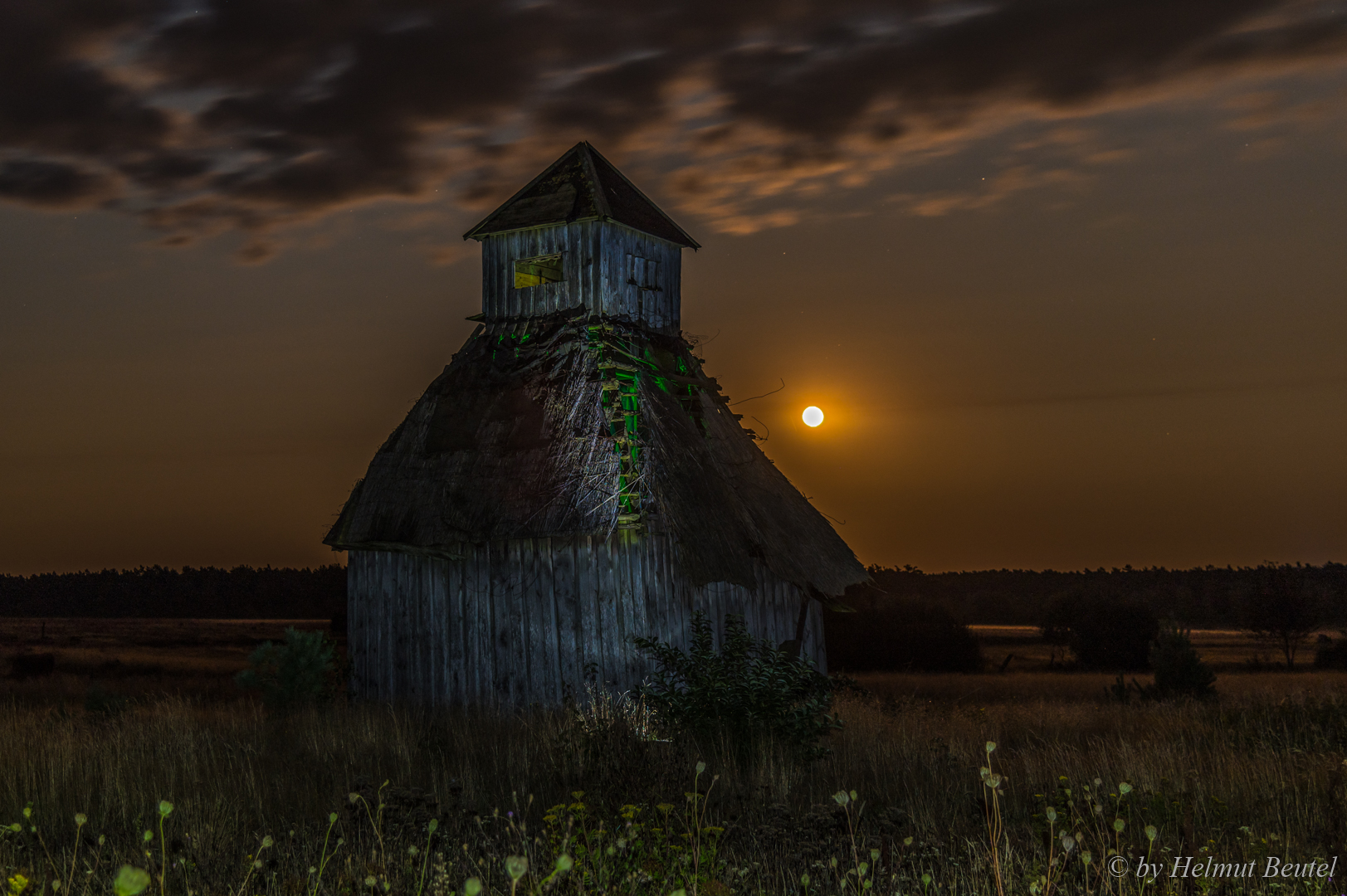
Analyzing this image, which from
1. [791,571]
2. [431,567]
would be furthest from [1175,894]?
[431,567]

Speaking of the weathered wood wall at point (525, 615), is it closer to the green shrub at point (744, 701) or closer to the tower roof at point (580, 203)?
the green shrub at point (744, 701)

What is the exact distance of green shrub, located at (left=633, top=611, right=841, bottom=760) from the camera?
11.4 m

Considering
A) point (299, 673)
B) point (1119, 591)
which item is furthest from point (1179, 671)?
point (1119, 591)

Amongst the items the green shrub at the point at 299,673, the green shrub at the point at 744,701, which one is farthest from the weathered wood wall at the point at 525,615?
the green shrub at the point at 744,701

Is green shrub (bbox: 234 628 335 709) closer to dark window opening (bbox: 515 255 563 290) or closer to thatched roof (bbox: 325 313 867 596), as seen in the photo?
thatched roof (bbox: 325 313 867 596)

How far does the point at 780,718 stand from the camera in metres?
11.3

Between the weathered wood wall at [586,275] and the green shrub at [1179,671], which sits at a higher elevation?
the weathered wood wall at [586,275]

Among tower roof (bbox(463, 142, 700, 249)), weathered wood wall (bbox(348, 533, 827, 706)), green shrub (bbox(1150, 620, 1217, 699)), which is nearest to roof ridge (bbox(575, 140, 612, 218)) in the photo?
tower roof (bbox(463, 142, 700, 249))

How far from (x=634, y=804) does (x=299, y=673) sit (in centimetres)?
1030

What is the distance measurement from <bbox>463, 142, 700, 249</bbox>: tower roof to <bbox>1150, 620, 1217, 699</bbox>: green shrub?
1408 cm

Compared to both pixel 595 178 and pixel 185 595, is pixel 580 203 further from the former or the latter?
pixel 185 595

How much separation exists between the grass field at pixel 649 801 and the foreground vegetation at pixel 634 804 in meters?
0.04

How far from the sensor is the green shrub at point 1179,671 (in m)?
23.6

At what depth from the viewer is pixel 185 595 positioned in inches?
4218
